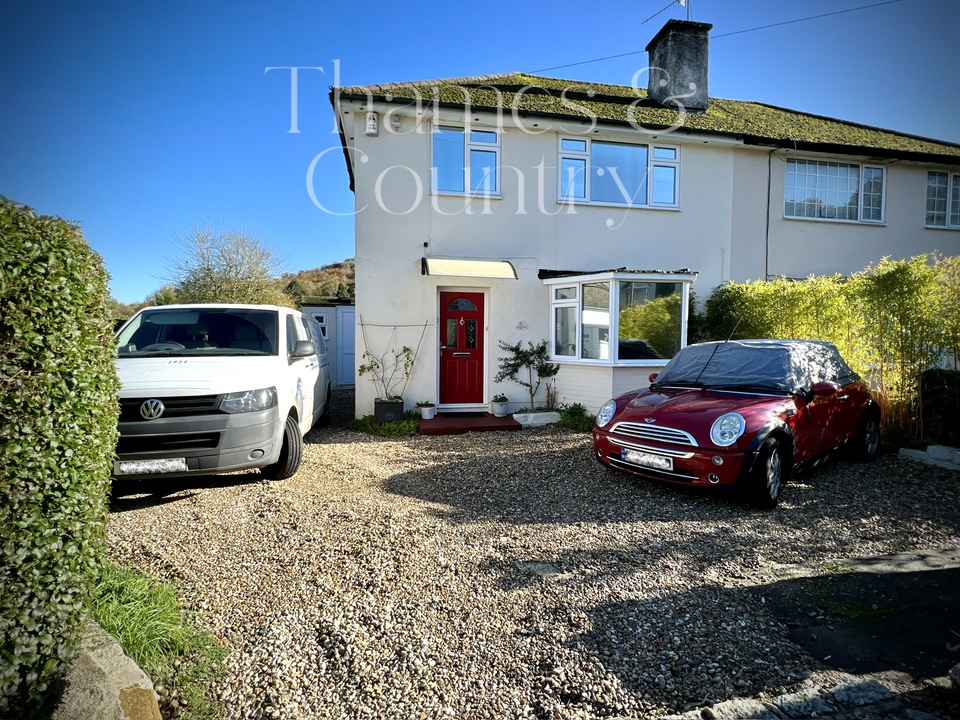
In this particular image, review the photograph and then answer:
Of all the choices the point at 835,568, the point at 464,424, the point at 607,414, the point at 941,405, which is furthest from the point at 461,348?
the point at 941,405

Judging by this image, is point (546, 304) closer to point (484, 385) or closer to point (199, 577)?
point (484, 385)

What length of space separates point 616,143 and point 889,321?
6.33 meters

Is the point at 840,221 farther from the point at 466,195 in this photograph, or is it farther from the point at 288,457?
the point at 288,457

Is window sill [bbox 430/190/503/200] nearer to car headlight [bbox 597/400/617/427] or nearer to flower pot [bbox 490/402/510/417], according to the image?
flower pot [bbox 490/402/510/417]

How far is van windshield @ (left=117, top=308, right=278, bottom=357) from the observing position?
574 centimetres

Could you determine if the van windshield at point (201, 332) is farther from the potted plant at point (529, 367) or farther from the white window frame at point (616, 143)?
the white window frame at point (616, 143)

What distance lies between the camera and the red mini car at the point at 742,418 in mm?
4902

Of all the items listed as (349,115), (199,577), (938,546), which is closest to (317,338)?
(349,115)

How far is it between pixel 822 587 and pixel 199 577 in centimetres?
434

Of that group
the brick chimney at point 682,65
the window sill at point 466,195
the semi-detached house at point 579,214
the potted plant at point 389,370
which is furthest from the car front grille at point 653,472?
the brick chimney at point 682,65

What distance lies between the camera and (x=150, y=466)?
4562 millimetres

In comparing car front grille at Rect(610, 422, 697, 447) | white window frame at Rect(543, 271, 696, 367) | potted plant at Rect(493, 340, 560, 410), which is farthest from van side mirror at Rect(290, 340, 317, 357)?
white window frame at Rect(543, 271, 696, 367)

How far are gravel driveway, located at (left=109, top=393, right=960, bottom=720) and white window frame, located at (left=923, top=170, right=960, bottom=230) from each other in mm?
10669

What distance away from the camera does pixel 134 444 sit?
15.0ft
